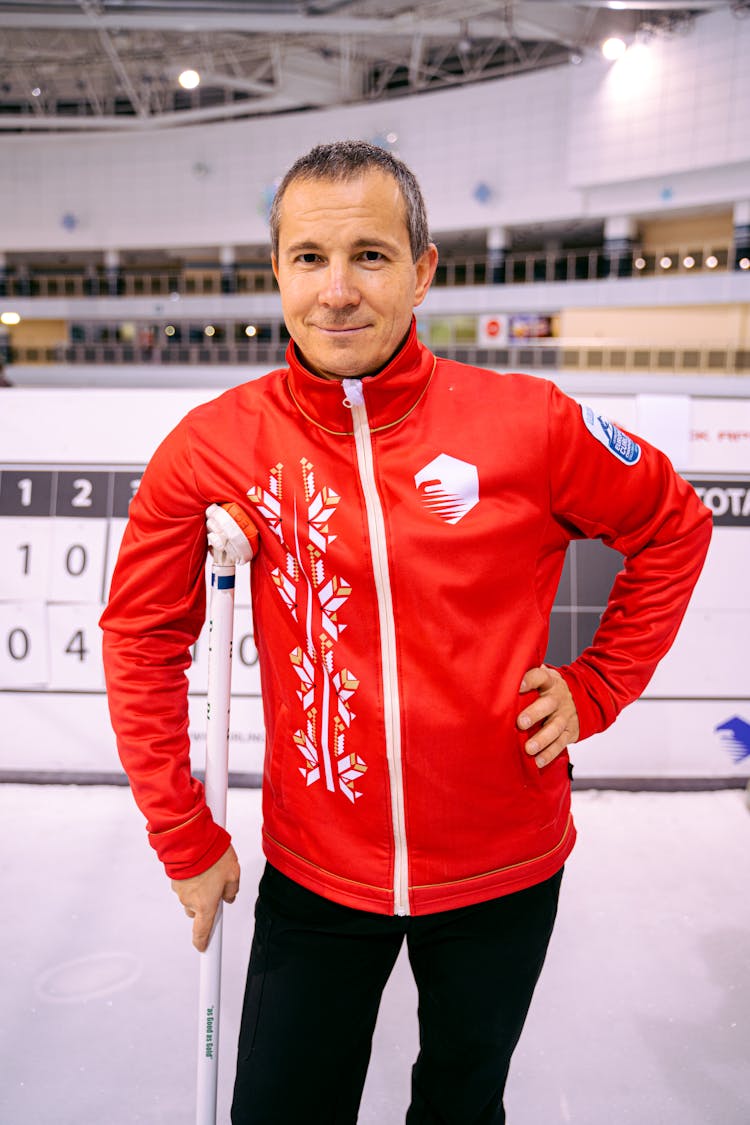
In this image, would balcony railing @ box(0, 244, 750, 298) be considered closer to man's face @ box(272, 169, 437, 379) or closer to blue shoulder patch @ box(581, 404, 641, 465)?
blue shoulder patch @ box(581, 404, 641, 465)

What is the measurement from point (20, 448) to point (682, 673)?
2.38 metres

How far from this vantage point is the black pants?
108cm

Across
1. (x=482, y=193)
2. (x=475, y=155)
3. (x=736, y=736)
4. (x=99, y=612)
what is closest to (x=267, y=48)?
(x=475, y=155)

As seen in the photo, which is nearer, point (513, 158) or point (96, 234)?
point (513, 158)

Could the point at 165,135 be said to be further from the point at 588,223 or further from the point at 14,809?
the point at 14,809

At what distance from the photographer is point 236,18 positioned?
601 inches

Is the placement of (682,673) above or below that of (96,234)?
below

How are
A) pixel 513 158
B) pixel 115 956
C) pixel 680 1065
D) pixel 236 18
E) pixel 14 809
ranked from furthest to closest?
pixel 513 158
pixel 236 18
pixel 14 809
pixel 115 956
pixel 680 1065

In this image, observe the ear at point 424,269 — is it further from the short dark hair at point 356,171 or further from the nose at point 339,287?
the nose at point 339,287

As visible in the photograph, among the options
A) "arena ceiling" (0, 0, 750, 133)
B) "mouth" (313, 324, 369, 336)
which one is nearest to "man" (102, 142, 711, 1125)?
"mouth" (313, 324, 369, 336)

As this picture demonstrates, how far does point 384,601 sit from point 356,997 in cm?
58

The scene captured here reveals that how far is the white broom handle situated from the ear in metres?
0.52

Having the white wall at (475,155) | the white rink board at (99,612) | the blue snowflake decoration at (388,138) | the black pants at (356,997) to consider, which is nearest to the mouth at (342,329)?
the black pants at (356,997)

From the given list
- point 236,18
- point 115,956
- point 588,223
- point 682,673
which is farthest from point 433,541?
point 588,223
